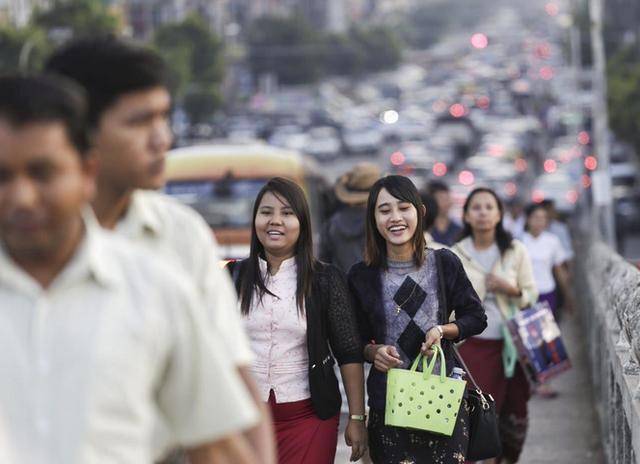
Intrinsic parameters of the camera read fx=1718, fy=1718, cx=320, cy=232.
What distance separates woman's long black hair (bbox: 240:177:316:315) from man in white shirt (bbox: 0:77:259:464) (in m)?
3.49

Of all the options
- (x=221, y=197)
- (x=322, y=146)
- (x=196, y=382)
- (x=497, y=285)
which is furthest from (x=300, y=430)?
(x=322, y=146)

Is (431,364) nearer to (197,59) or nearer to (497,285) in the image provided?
(497,285)

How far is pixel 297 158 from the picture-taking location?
912 inches

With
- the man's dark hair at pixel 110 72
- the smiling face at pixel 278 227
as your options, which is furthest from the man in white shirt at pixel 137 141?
the smiling face at pixel 278 227

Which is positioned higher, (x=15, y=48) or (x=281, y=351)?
(x=15, y=48)

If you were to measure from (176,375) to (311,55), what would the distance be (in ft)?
448

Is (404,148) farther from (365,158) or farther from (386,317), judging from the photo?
(386,317)

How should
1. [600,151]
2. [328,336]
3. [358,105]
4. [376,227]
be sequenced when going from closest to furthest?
[328,336] < [376,227] < [600,151] < [358,105]

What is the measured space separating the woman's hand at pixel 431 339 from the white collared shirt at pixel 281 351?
21.2 inches

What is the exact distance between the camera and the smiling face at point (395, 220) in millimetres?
6992

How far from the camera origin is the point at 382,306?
6.83 m

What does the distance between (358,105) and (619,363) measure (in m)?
148

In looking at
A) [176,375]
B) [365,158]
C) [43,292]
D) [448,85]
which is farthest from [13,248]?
[448,85]

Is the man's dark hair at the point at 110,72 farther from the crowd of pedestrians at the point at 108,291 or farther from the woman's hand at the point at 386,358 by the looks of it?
the woman's hand at the point at 386,358
